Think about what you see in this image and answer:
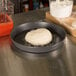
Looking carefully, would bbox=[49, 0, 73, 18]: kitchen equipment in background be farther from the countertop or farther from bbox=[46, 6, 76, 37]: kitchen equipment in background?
the countertop

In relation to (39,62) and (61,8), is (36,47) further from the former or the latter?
(61,8)

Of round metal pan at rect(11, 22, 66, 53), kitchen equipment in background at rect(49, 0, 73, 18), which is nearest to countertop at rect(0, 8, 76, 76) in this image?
round metal pan at rect(11, 22, 66, 53)

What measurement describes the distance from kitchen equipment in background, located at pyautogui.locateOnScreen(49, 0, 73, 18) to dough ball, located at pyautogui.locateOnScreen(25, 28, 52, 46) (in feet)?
0.56

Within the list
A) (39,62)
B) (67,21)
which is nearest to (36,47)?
(39,62)

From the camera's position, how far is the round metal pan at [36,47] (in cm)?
74

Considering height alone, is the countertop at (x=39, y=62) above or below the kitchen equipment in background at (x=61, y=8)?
below

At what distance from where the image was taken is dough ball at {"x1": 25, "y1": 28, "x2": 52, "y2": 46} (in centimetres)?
78

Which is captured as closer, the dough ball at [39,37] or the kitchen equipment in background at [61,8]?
the dough ball at [39,37]

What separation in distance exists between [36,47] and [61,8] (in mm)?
323

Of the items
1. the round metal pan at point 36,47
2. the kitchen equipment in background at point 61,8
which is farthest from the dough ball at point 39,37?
the kitchen equipment in background at point 61,8

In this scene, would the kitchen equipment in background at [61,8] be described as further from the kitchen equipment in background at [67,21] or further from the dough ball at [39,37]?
the dough ball at [39,37]

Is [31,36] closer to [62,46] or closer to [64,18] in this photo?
[62,46]

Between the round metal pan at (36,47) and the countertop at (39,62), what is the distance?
2 cm

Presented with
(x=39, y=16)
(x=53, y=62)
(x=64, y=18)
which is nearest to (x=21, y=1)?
(x=39, y=16)
